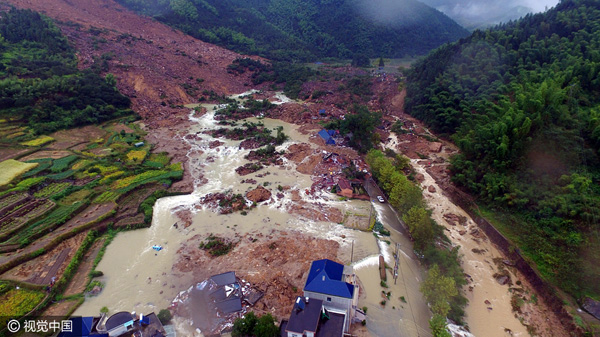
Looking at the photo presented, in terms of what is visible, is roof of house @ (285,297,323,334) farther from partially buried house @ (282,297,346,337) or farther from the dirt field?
the dirt field

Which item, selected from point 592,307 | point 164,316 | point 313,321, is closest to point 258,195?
point 164,316

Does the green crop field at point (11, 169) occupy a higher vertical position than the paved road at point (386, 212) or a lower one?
lower

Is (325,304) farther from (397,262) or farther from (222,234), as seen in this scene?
(222,234)

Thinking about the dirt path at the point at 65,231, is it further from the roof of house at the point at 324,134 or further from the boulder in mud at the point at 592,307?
the boulder in mud at the point at 592,307

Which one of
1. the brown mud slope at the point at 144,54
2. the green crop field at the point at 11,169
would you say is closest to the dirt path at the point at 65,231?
the green crop field at the point at 11,169

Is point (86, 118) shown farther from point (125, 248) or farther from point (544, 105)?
point (544, 105)

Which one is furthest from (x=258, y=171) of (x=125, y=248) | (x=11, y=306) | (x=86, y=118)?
(x=86, y=118)
